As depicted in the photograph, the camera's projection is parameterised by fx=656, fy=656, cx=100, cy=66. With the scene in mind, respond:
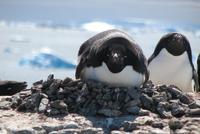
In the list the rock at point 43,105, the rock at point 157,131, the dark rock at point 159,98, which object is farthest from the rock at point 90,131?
the dark rock at point 159,98

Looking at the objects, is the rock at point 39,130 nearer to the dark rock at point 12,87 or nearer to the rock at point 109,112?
the rock at point 109,112

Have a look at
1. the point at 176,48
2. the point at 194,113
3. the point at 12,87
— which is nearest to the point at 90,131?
the point at 194,113

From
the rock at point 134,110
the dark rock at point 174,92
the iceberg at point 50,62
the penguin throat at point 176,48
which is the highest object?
the iceberg at point 50,62

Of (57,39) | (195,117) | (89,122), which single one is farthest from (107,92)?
(57,39)

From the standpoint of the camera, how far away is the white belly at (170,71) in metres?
9.79

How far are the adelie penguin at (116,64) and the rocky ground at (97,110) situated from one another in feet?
0.40

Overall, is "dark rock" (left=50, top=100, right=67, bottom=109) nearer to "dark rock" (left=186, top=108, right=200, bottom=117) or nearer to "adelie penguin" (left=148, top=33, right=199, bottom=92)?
"dark rock" (left=186, top=108, right=200, bottom=117)

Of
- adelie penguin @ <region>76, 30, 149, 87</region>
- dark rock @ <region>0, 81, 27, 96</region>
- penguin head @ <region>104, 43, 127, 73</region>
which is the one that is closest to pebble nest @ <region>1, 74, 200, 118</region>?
adelie penguin @ <region>76, 30, 149, 87</region>

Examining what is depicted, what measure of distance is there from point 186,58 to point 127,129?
3.21 m

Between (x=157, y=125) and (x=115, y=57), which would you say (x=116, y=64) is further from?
(x=157, y=125)

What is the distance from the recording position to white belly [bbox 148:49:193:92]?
9.79 meters

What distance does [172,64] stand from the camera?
9.80m

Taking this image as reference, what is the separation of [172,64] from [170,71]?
112mm

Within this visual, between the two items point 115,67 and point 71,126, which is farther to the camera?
point 115,67
